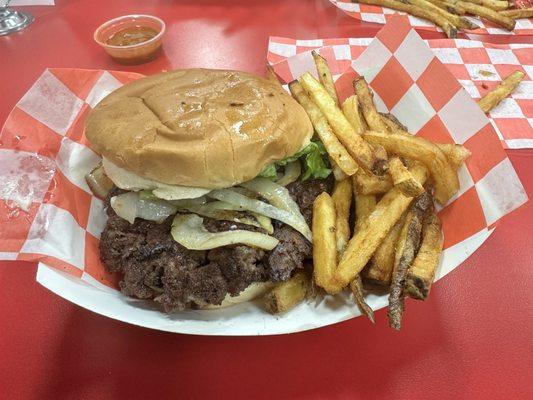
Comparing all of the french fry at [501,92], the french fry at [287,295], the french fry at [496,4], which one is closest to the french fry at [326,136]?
the french fry at [287,295]

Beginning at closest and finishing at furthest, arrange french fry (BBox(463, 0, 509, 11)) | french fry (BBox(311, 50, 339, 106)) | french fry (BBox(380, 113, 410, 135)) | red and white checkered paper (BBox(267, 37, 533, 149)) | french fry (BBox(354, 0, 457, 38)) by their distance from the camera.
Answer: french fry (BBox(380, 113, 410, 135)), french fry (BBox(311, 50, 339, 106)), red and white checkered paper (BBox(267, 37, 533, 149)), french fry (BBox(354, 0, 457, 38)), french fry (BBox(463, 0, 509, 11))

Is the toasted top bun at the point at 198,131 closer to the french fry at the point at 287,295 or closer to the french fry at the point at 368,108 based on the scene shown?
the french fry at the point at 368,108

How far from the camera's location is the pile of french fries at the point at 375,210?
1401 mm

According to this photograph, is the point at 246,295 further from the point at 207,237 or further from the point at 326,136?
the point at 326,136

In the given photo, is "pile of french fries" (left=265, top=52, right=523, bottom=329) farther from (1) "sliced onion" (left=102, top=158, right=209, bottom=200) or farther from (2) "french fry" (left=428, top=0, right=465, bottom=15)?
(2) "french fry" (left=428, top=0, right=465, bottom=15)

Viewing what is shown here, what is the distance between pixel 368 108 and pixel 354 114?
3.3 inches

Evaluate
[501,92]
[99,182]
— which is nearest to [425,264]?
[99,182]

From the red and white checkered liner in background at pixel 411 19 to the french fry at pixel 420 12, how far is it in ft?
0.11

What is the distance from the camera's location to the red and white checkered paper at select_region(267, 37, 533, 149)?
2.47m

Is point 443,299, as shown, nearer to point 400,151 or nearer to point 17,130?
point 400,151

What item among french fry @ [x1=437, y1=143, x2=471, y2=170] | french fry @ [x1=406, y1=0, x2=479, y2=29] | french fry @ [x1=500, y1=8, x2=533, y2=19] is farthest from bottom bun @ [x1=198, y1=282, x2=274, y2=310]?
french fry @ [x1=500, y1=8, x2=533, y2=19]

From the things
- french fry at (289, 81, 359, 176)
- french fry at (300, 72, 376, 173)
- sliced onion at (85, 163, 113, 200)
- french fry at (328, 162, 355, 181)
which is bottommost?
sliced onion at (85, 163, 113, 200)

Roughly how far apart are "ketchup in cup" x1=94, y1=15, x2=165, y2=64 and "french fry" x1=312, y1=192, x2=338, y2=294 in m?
2.09

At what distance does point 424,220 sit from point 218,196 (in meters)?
0.78
